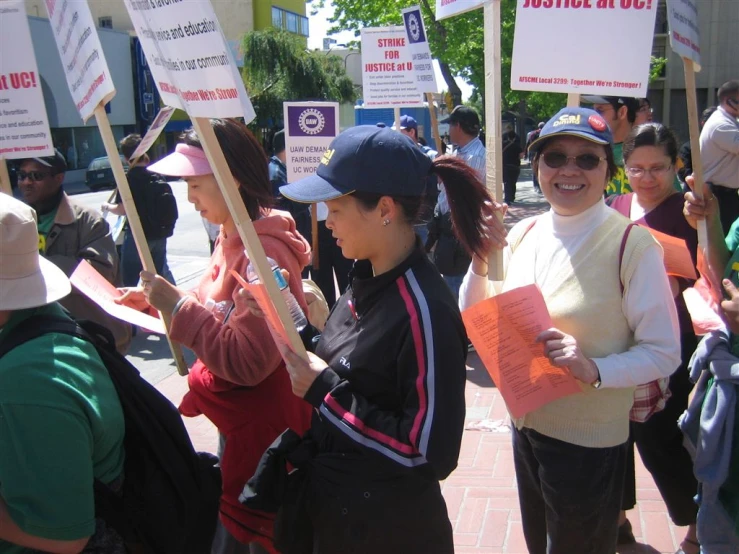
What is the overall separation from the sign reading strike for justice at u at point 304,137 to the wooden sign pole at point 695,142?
3760 mm

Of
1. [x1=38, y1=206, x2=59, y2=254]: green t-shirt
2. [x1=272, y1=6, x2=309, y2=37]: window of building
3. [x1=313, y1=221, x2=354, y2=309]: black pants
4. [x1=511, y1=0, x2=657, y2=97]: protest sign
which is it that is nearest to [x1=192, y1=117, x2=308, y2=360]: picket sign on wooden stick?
[x1=511, y1=0, x2=657, y2=97]: protest sign

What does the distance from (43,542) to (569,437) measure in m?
1.59

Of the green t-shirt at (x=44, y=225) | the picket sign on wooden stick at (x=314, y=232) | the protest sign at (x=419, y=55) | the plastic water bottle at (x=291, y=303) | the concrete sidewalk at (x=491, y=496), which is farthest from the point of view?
the protest sign at (x=419, y=55)

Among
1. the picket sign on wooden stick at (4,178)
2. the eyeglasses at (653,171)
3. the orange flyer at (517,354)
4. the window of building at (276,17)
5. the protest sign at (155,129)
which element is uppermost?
the window of building at (276,17)

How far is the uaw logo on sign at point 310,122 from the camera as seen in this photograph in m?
6.38

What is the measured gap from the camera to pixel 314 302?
3.15m

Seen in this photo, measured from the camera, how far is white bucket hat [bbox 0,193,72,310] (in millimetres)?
1804

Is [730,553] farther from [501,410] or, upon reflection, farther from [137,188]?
[137,188]

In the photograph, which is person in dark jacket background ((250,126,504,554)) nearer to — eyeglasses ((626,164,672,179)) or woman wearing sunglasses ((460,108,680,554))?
woman wearing sunglasses ((460,108,680,554))

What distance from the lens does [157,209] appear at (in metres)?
7.21

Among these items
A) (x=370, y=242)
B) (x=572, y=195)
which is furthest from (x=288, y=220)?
(x=572, y=195)

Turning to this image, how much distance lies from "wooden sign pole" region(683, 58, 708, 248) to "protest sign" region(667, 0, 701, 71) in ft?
0.29

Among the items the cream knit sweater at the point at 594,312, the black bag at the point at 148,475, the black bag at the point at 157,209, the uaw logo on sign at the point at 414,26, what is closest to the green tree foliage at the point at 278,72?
the uaw logo on sign at the point at 414,26

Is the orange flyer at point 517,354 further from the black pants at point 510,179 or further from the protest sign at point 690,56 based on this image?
the black pants at point 510,179
